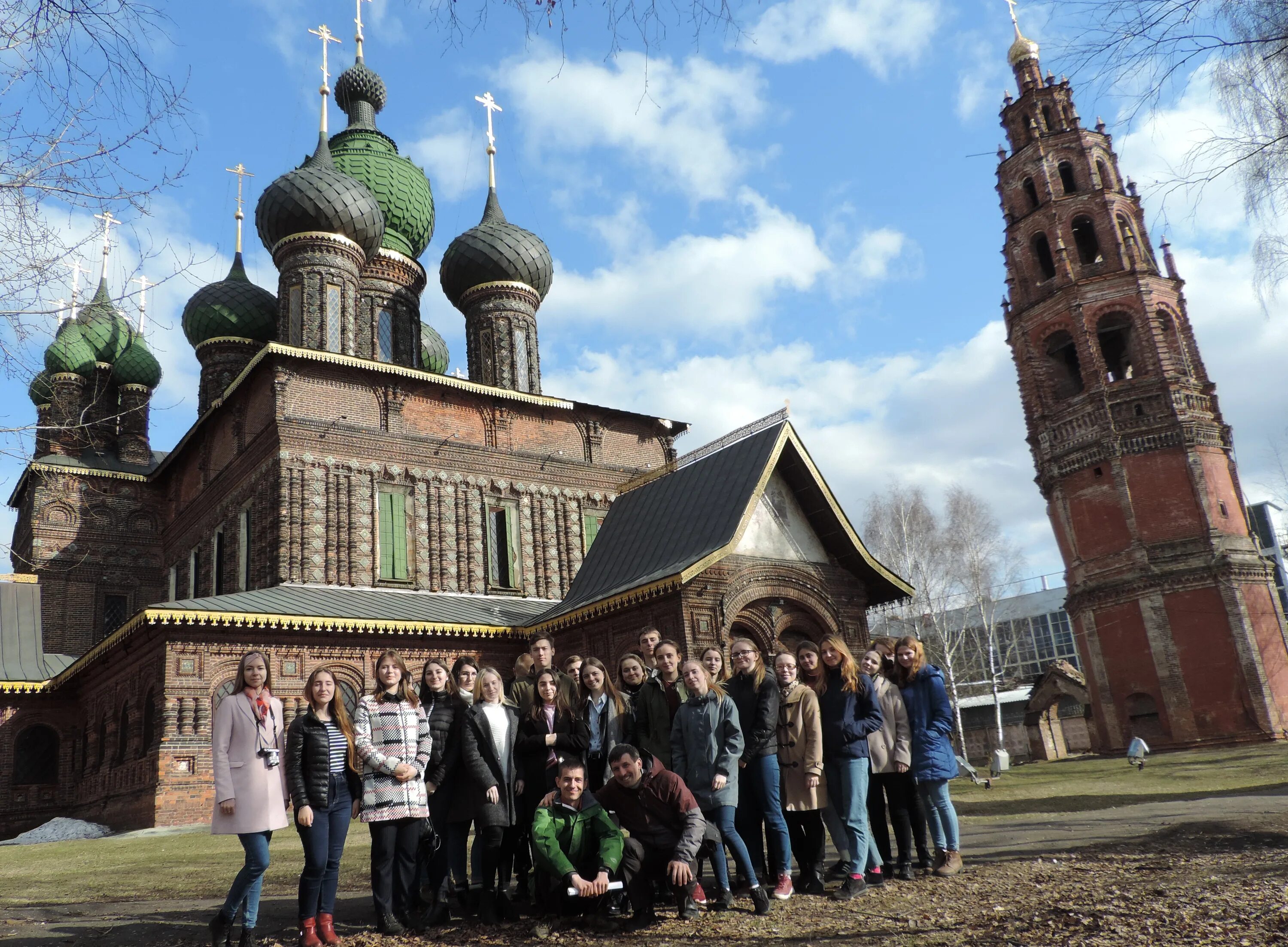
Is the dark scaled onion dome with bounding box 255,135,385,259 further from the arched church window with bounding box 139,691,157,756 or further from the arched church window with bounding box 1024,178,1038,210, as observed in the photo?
the arched church window with bounding box 1024,178,1038,210

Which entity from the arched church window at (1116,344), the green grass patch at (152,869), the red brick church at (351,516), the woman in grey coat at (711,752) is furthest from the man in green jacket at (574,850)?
the arched church window at (1116,344)

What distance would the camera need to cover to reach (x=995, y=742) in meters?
34.6

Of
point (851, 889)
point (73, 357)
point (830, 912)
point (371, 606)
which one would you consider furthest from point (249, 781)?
point (73, 357)

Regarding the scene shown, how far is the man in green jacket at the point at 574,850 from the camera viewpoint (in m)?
5.31

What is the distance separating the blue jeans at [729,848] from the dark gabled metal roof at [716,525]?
862cm

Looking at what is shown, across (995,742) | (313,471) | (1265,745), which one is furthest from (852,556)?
(995,742)

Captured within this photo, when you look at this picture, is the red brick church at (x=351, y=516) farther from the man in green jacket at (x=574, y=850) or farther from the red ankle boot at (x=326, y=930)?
the man in green jacket at (x=574, y=850)

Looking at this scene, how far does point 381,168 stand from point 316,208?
15.9 feet

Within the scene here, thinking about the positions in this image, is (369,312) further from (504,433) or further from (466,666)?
(466,666)

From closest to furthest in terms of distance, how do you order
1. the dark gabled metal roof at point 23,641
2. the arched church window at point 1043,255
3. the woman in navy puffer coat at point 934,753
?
the woman in navy puffer coat at point 934,753 → the dark gabled metal roof at point 23,641 → the arched church window at point 1043,255

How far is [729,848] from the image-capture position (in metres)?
6.12

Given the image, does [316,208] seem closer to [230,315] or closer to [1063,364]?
[230,315]

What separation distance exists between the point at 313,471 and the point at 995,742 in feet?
86.3

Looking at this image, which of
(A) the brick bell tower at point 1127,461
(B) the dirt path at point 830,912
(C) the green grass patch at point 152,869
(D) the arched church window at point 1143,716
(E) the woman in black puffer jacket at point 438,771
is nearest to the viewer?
(B) the dirt path at point 830,912
